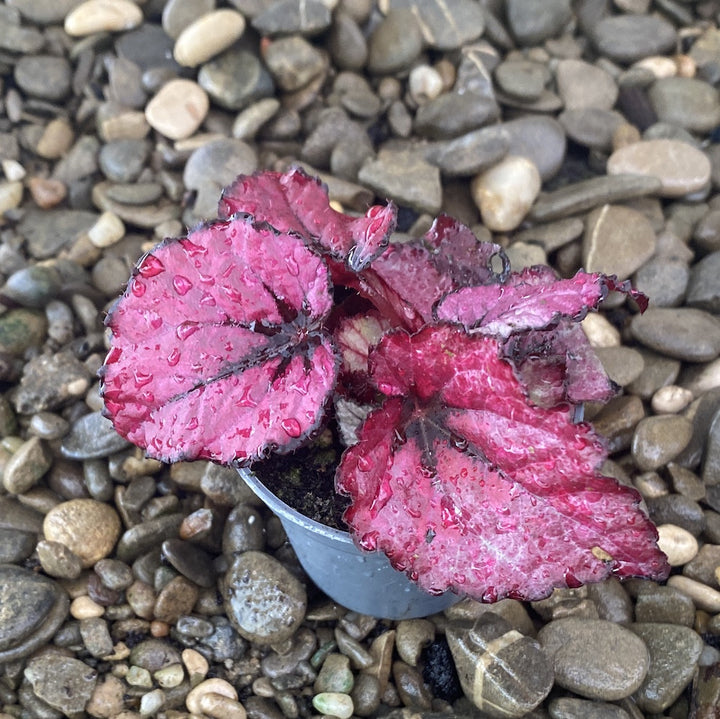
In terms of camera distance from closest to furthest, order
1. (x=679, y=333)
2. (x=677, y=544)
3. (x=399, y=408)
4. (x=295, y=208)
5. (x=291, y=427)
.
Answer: (x=291, y=427), (x=399, y=408), (x=295, y=208), (x=677, y=544), (x=679, y=333)

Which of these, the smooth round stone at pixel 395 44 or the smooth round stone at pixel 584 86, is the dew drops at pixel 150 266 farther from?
the smooth round stone at pixel 584 86

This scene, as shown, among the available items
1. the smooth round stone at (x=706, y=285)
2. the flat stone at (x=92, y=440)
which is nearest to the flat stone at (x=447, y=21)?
the smooth round stone at (x=706, y=285)

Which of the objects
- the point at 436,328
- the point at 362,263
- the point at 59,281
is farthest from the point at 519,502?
the point at 59,281

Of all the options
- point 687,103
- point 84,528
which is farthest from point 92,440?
point 687,103

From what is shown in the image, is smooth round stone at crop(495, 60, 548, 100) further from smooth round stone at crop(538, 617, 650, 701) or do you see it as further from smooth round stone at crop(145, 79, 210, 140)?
smooth round stone at crop(538, 617, 650, 701)

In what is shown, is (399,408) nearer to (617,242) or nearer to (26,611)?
(26,611)

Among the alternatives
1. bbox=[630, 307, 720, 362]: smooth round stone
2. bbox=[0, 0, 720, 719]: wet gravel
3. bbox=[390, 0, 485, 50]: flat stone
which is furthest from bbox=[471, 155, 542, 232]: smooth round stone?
bbox=[390, 0, 485, 50]: flat stone
